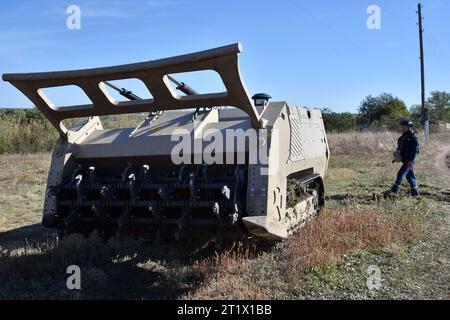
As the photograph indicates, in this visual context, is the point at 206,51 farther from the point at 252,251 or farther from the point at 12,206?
the point at 12,206

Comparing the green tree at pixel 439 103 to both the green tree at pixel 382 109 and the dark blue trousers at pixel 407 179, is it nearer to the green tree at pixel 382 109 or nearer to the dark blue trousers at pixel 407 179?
the green tree at pixel 382 109

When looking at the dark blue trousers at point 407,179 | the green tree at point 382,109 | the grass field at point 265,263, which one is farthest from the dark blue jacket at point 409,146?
the green tree at point 382,109

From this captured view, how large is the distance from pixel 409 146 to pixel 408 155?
18cm

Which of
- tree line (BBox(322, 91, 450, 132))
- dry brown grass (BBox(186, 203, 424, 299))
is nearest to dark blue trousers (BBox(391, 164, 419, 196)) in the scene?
dry brown grass (BBox(186, 203, 424, 299))

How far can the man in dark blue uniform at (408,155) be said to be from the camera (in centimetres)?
997

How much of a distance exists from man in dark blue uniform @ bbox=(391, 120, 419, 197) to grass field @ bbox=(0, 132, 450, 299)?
1571 millimetres

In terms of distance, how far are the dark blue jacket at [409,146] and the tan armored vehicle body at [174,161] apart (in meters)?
4.79

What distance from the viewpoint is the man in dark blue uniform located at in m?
9.97

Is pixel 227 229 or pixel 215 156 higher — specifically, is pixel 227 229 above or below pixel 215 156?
below

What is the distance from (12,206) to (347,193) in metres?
6.97

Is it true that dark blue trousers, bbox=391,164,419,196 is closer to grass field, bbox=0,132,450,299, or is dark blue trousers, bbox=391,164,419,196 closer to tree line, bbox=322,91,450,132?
grass field, bbox=0,132,450,299

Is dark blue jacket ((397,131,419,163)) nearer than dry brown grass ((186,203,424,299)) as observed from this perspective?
No
